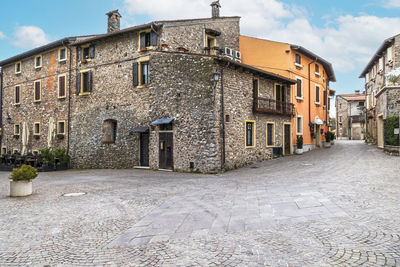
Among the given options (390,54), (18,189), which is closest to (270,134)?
(18,189)

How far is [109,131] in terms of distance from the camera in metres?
17.6

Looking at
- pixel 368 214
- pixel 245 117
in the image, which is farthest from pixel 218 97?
pixel 368 214

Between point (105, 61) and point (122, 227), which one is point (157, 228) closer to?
point (122, 227)

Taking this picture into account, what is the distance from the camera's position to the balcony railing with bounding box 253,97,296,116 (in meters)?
15.6

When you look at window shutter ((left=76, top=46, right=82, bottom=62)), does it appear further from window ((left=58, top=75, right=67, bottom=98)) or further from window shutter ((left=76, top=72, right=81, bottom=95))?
window ((left=58, top=75, right=67, bottom=98))

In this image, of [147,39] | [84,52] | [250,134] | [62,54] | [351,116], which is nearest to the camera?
[250,134]

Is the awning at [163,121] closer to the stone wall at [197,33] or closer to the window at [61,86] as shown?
the stone wall at [197,33]

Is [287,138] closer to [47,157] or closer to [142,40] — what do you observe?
[142,40]

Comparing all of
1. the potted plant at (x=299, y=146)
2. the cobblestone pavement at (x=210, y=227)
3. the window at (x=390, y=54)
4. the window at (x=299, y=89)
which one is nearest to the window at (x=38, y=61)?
the cobblestone pavement at (x=210, y=227)

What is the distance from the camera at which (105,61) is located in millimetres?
17531

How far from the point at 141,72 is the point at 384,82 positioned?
16.5 meters

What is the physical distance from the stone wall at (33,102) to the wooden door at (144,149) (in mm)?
7593

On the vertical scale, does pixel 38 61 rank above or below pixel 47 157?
above

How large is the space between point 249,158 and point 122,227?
1083 centimetres
